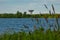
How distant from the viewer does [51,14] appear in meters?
7.22

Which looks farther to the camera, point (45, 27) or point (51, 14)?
point (45, 27)

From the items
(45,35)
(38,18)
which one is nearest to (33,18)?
(38,18)

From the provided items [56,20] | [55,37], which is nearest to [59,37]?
[55,37]

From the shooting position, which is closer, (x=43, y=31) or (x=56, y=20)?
(x=56, y=20)

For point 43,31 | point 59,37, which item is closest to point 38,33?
point 43,31

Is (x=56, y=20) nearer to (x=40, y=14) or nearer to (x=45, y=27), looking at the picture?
(x=40, y=14)

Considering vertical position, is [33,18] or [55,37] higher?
[33,18]

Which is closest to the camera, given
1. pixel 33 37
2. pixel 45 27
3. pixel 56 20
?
pixel 56 20

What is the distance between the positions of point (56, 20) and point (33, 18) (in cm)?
98

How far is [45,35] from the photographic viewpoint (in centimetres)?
757

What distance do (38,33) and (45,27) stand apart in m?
0.79

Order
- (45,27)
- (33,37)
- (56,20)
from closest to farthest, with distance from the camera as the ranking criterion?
1. (56,20)
2. (33,37)
3. (45,27)

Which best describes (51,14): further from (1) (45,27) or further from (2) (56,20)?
(1) (45,27)

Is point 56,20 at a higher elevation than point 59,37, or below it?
higher
